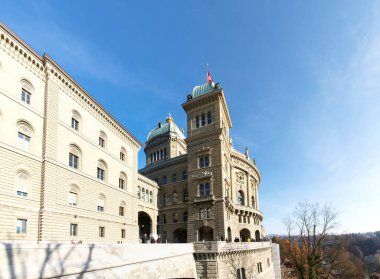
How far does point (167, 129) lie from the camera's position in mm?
74938

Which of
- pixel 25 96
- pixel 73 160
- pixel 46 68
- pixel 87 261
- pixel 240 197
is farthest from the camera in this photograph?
pixel 240 197

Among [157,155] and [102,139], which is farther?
[157,155]

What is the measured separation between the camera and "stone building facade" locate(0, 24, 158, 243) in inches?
900

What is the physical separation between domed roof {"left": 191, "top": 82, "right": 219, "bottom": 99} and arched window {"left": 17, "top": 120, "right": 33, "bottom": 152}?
32.5 metres

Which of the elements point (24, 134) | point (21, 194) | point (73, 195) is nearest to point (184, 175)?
point (73, 195)

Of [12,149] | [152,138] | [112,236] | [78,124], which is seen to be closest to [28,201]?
[12,149]

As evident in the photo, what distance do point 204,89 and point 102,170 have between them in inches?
1015

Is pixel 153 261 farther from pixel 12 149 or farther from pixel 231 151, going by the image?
pixel 231 151

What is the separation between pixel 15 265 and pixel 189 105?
44.8 m

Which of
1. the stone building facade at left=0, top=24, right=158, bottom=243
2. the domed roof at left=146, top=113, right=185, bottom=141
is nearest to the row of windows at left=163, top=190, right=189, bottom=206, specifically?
the stone building facade at left=0, top=24, right=158, bottom=243

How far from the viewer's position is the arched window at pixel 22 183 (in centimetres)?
2320

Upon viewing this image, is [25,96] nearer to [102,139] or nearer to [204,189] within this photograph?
[102,139]

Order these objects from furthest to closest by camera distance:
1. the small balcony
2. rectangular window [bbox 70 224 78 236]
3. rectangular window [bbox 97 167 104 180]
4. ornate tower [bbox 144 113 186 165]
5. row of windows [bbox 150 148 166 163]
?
row of windows [bbox 150 148 166 163] → ornate tower [bbox 144 113 186 165] → the small balcony → rectangular window [bbox 97 167 104 180] → rectangular window [bbox 70 224 78 236]

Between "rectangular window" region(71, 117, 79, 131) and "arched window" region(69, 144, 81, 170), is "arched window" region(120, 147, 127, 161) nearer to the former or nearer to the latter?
"rectangular window" region(71, 117, 79, 131)
